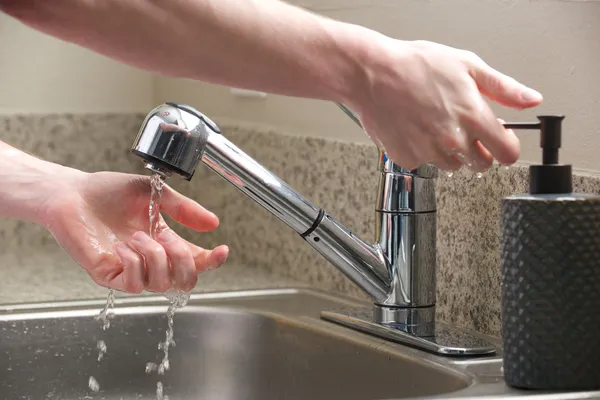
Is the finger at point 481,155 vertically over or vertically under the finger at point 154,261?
over

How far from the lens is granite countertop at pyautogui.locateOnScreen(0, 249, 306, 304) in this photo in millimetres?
1304

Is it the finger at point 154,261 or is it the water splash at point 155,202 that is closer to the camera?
the finger at point 154,261

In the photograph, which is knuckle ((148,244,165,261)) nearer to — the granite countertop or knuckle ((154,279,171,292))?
knuckle ((154,279,171,292))

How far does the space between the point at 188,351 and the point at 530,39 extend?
0.52 m

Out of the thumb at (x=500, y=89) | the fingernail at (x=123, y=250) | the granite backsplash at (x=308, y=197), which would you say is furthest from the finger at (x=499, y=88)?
the fingernail at (x=123, y=250)

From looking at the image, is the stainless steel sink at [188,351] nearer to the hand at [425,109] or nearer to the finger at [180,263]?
the finger at [180,263]

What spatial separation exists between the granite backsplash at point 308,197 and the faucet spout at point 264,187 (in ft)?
0.29

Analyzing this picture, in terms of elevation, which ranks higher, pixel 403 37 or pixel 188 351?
pixel 403 37

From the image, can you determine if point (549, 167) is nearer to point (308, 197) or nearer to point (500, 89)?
point (500, 89)

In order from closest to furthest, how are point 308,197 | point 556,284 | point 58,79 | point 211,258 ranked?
point 556,284 < point 211,258 < point 308,197 < point 58,79

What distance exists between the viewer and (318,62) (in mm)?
694

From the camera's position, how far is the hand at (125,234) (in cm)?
83

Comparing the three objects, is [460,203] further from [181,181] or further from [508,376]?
[181,181]

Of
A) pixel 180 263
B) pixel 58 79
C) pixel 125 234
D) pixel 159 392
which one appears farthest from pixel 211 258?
pixel 58 79
